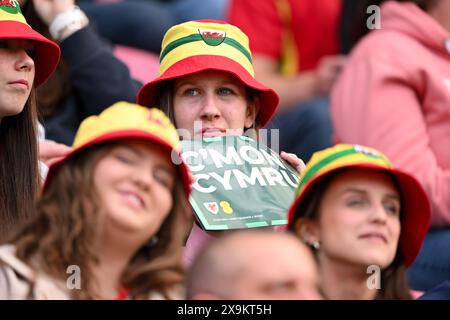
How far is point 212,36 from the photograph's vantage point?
182 inches

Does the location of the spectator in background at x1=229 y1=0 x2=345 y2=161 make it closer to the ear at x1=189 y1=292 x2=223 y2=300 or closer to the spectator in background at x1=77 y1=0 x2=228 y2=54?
the spectator in background at x1=77 y1=0 x2=228 y2=54

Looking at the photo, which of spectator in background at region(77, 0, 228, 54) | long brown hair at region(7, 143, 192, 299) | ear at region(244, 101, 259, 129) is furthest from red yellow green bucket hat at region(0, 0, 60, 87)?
spectator in background at region(77, 0, 228, 54)

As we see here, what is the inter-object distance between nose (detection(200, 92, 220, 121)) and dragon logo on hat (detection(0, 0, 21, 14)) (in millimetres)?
720

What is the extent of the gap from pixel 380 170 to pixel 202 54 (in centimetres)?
99

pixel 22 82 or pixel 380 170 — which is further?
pixel 22 82

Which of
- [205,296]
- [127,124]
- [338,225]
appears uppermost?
[127,124]

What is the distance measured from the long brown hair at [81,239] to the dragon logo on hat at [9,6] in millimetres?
1164

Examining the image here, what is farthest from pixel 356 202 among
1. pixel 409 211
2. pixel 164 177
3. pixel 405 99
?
pixel 405 99

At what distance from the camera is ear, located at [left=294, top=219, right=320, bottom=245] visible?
3.81m

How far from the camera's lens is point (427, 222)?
4004mm

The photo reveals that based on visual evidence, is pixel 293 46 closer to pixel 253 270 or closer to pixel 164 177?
pixel 164 177
